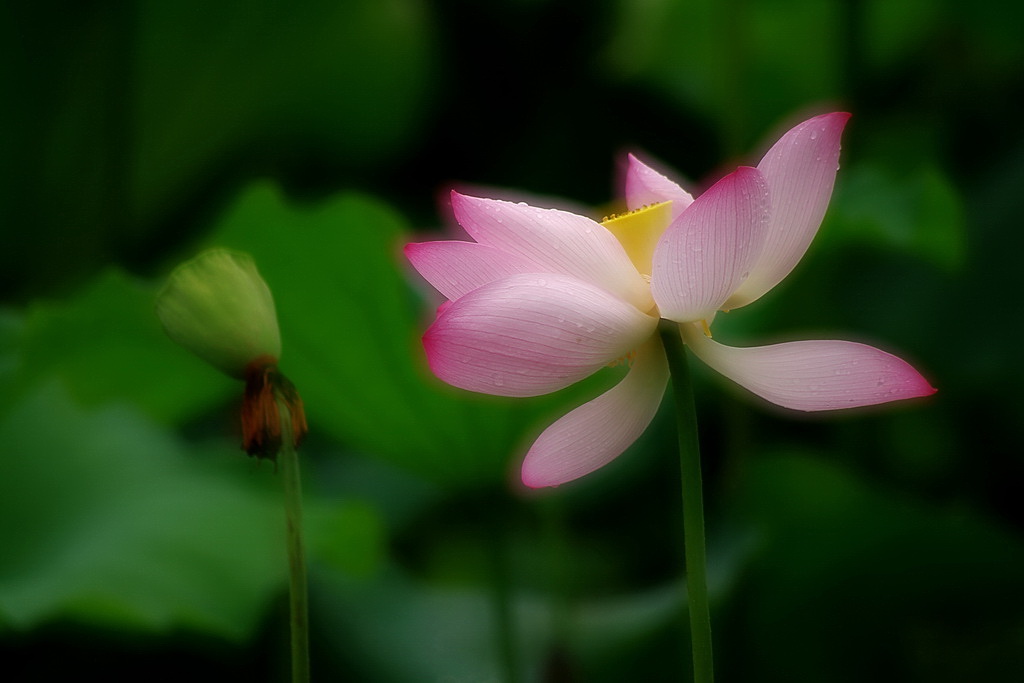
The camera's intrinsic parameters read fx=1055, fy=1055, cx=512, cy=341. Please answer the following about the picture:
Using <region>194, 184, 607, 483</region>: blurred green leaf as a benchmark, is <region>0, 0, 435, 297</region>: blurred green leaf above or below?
above

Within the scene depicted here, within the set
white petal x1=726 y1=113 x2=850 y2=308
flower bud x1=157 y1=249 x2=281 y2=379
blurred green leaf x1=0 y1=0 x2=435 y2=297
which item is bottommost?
flower bud x1=157 y1=249 x2=281 y2=379

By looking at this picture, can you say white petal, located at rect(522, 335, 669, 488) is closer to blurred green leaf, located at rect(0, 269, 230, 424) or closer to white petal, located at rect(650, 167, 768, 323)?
white petal, located at rect(650, 167, 768, 323)

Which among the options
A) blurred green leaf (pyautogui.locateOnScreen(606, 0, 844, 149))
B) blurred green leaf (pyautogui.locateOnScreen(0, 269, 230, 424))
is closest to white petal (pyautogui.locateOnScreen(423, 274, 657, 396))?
blurred green leaf (pyautogui.locateOnScreen(0, 269, 230, 424))

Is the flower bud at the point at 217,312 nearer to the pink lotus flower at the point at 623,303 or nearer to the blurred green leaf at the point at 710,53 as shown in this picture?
the pink lotus flower at the point at 623,303

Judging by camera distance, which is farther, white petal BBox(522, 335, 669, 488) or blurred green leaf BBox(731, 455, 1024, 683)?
blurred green leaf BBox(731, 455, 1024, 683)

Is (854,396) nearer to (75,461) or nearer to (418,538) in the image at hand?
(75,461)

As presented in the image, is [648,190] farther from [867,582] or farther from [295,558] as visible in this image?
[867,582]

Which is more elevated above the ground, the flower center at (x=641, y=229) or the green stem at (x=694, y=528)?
the flower center at (x=641, y=229)

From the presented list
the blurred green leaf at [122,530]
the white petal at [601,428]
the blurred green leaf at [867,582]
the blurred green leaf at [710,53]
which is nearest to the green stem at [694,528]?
the white petal at [601,428]
